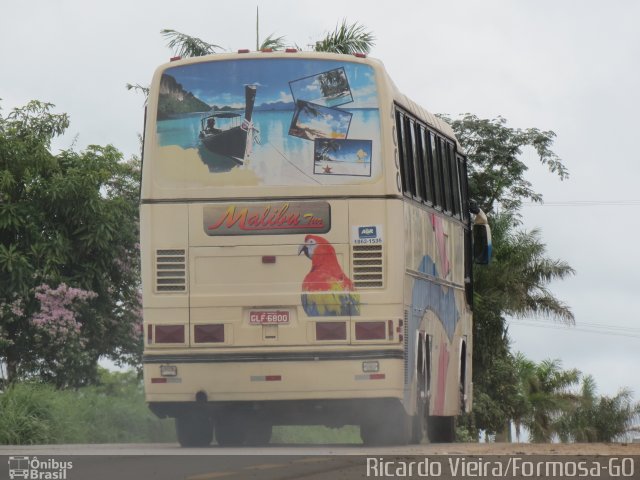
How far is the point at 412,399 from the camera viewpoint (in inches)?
699

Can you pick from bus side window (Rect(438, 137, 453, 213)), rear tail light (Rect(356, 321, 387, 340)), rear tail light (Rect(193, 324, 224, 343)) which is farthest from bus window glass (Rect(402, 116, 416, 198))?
rear tail light (Rect(193, 324, 224, 343))

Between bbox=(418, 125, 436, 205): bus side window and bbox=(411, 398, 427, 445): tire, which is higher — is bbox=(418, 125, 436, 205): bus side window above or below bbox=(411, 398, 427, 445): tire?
above

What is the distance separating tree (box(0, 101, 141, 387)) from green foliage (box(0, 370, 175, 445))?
1616 millimetres

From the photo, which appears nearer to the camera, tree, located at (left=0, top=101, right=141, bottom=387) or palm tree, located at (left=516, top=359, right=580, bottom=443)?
tree, located at (left=0, top=101, right=141, bottom=387)

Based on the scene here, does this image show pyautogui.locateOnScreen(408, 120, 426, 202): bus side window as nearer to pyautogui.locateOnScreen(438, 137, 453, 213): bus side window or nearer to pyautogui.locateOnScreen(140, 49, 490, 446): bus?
pyautogui.locateOnScreen(140, 49, 490, 446): bus

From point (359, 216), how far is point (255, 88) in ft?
6.02

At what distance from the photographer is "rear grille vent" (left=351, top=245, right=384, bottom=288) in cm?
1705

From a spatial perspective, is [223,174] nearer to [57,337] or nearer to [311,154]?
[311,154]

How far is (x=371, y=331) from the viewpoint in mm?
16953

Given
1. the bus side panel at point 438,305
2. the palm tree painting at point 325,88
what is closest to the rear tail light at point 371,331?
the bus side panel at point 438,305
